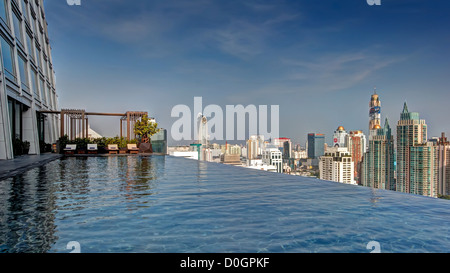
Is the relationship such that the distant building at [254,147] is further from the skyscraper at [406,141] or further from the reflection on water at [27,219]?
the reflection on water at [27,219]

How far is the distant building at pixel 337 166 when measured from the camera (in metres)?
69.0

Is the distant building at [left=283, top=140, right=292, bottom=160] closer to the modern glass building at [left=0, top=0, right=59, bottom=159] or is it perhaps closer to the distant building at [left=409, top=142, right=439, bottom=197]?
the distant building at [left=409, top=142, right=439, bottom=197]

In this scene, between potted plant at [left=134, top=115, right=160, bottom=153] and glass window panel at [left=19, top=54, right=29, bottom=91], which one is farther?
potted plant at [left=134, top=115, right=160, bottom=153]

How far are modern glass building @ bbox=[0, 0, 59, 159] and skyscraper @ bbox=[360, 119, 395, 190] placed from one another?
59.0 metres

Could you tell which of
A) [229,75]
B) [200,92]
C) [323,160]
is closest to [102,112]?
[200,92]

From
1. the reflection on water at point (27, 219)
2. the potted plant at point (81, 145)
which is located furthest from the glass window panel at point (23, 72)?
the reflection on water at point (27, 219)

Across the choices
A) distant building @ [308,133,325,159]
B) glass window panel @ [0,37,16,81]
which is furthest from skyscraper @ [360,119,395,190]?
glass window panel @ [0,37,16,81]

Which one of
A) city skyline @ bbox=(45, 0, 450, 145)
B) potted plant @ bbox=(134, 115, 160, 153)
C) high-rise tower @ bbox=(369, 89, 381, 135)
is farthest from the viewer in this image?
high-rise tower @ bbox=(369, 89, 381, 135)

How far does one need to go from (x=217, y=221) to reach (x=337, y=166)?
7179 centimetres

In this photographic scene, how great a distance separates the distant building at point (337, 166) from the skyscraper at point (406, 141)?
42.4 feet

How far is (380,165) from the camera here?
64.7 meters

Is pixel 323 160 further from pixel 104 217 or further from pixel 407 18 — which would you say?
pixel 104 217

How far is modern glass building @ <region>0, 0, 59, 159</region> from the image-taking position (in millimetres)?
14727
